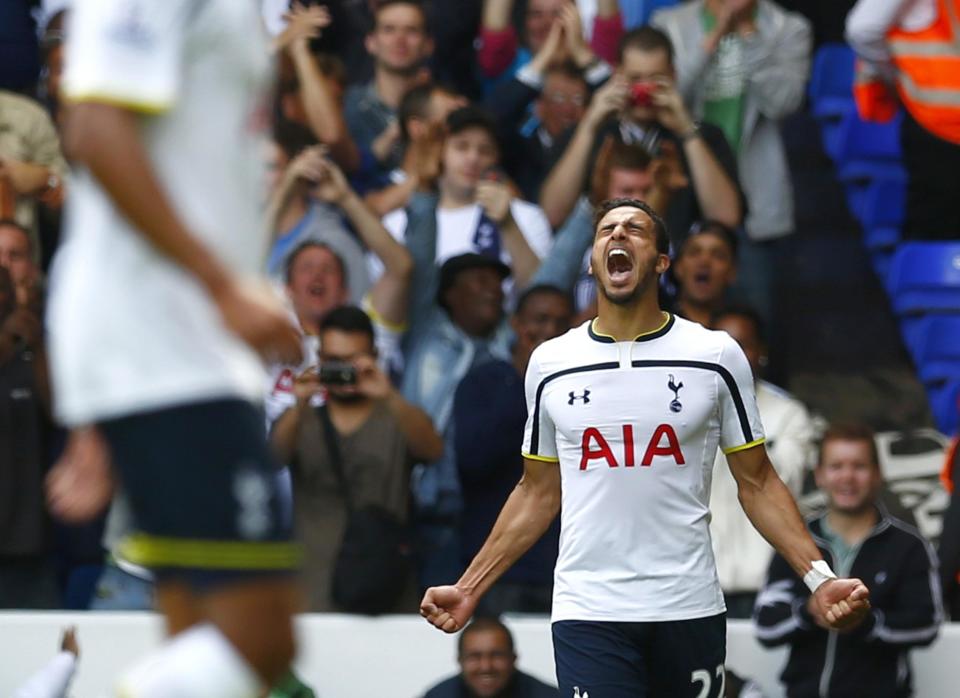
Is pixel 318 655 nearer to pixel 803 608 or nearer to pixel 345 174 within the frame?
pixel 803 608

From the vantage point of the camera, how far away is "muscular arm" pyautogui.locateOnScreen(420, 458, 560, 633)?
247 inches

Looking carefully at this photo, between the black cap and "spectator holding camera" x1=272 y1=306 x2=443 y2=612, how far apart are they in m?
0.72

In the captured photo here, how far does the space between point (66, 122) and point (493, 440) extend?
5.33 meters

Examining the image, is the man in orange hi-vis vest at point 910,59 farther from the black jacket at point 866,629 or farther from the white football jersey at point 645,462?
the white football jersey at point 645,462

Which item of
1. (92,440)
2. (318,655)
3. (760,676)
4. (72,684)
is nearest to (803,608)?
(760,676)

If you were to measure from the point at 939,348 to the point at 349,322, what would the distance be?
153 inches

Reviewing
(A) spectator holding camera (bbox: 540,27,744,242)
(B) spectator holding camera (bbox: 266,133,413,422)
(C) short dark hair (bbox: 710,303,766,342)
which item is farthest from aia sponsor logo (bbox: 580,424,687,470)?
(A) spectator holding camera (bbox: 540,27,744,242)

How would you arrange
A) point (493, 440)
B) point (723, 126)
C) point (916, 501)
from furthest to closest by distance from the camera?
point (723, 126)
point (916, 501)
point (493, 440)

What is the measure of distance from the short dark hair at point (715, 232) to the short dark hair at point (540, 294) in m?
0.66

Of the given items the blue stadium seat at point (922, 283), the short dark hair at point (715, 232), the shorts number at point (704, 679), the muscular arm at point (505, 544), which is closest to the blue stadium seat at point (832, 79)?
the blue stadium seat at point (922, 283)

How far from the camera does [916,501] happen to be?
10102 mm

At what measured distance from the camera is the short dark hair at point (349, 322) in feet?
30.0

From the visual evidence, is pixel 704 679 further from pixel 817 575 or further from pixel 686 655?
pixel 817 575

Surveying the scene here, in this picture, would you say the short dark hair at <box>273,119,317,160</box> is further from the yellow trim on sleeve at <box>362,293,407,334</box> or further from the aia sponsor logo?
the aia sponsor logo
